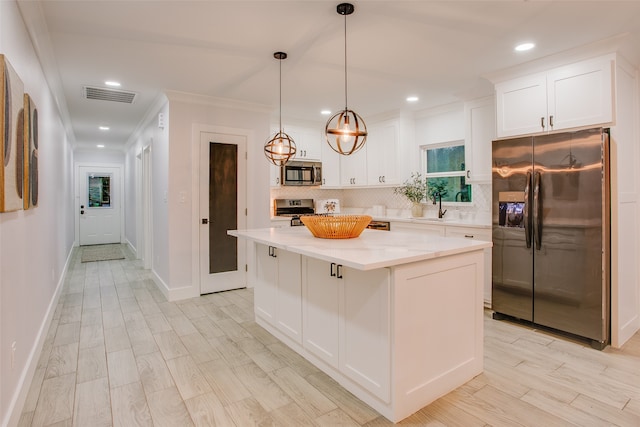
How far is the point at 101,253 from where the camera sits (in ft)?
24.8

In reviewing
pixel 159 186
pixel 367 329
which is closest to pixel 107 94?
pixel 159 186

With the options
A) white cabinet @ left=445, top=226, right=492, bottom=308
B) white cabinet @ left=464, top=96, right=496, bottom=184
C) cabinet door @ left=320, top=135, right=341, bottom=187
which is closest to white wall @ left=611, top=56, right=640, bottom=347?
white cabinet @ left=445, top=226, right=492, bottom=308

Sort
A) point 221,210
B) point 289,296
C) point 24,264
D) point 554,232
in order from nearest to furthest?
point 24,264
point 289,296
point 554,232
point 221,210

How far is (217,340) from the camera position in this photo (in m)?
3.03

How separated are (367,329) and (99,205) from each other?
933 cm

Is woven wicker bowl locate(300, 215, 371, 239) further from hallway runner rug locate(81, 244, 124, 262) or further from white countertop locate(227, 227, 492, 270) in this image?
hallway runner rug locate(81, 244, 124, 262)

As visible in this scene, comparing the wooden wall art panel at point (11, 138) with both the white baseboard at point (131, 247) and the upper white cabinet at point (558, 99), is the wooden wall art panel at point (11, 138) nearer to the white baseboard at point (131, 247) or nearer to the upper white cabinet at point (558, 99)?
the upper white cabinet at point (558, 99)

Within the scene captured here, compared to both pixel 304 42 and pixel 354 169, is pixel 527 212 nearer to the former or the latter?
pixel 304 42

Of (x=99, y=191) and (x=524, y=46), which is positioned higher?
(x=524, y=46)

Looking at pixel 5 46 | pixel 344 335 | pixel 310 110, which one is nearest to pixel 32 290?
pixel 5 46

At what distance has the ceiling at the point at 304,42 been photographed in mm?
2346

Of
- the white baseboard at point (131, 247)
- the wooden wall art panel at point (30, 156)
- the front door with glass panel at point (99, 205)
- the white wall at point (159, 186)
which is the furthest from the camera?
the front door with glass panel at point (99, 205)

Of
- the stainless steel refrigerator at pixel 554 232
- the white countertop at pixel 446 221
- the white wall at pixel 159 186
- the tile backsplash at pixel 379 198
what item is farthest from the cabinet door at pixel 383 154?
the white wall at pixel 159 186

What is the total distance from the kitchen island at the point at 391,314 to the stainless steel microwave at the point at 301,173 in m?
2.96
